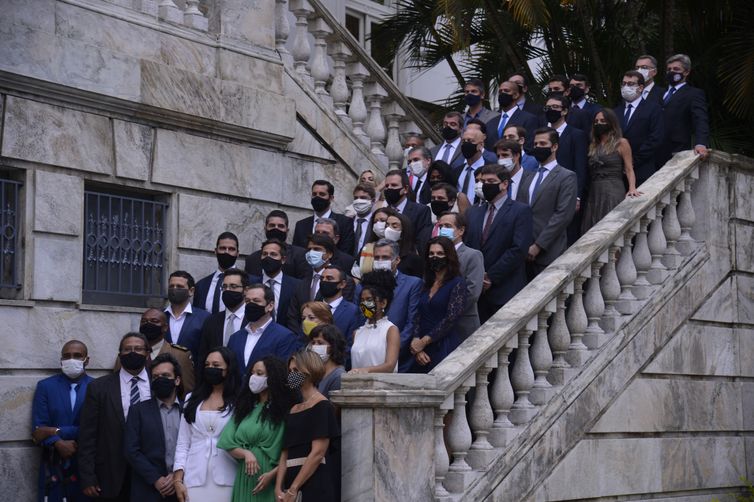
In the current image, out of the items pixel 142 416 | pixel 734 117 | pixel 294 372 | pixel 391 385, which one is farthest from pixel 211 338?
pixel 734 117

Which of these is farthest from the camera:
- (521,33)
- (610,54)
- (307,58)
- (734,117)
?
(521,33)

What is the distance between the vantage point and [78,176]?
445 inches

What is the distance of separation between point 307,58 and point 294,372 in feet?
20.4

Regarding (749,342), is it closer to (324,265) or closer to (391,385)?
(324,265)

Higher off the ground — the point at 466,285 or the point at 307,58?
the point at 307,58

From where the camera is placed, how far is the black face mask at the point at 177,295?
426 inches

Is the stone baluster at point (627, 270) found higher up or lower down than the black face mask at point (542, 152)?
lower down

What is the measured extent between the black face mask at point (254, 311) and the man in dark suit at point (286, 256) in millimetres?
1425

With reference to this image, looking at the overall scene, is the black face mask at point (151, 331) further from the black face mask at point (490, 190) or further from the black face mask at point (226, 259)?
the black face mask at point (490, 190)

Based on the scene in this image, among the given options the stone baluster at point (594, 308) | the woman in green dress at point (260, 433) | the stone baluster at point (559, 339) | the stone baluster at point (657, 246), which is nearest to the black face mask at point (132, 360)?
the woman in green dress at point (260, 433)

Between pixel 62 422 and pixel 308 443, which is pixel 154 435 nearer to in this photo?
pixel 62 422

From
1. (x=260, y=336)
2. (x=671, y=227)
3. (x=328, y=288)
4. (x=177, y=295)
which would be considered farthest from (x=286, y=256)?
(x=671, y=227)

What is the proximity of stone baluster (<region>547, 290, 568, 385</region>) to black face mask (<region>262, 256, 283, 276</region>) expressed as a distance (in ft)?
8.33

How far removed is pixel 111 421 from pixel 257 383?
1.54m
